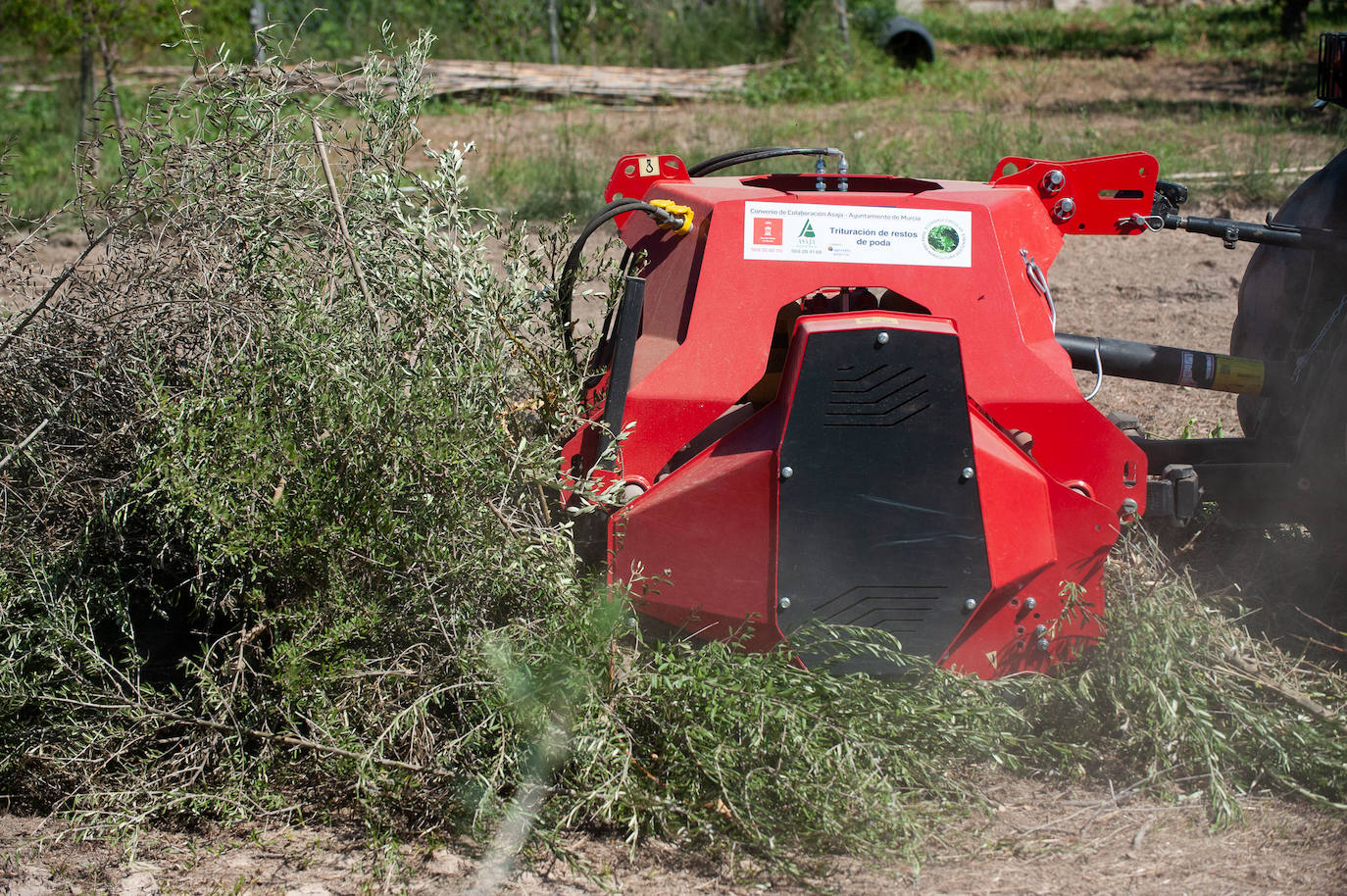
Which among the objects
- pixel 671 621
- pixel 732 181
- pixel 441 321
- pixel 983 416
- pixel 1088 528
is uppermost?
pixel 732 181

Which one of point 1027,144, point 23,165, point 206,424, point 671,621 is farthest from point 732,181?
point 23,165

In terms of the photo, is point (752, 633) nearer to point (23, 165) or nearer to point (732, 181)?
point (732, 181)

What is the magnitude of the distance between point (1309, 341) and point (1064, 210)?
0.96m

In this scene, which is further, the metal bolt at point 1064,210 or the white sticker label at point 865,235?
the metal bolt at point 1064,210

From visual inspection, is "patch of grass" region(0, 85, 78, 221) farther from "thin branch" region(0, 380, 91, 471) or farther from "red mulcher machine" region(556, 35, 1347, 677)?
"red mulcher machine" region(556, 35, 1347, 677)

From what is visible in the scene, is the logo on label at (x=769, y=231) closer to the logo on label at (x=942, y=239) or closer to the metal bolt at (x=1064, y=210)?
the logo on label at (x=942, y=239)

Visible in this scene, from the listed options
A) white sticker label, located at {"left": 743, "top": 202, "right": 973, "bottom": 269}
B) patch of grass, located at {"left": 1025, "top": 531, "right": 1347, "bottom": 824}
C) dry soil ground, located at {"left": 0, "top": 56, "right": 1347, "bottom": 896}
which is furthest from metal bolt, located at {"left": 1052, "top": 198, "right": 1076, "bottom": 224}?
dry soil ground, located at {"left": 0, "top": 56, "right": 1347, "bottom": 896}

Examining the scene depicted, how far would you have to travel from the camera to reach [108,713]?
2.68 m

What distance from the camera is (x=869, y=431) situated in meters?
2.62

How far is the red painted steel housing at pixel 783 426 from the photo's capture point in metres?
2.67

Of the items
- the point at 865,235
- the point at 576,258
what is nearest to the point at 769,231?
the point at 865,235

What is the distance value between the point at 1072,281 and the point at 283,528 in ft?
16.9

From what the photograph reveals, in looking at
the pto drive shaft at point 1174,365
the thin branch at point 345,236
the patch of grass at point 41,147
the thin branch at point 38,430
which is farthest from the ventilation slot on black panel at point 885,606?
the patch of grass at point 41,147

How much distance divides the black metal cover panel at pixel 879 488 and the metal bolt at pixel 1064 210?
0.85m
